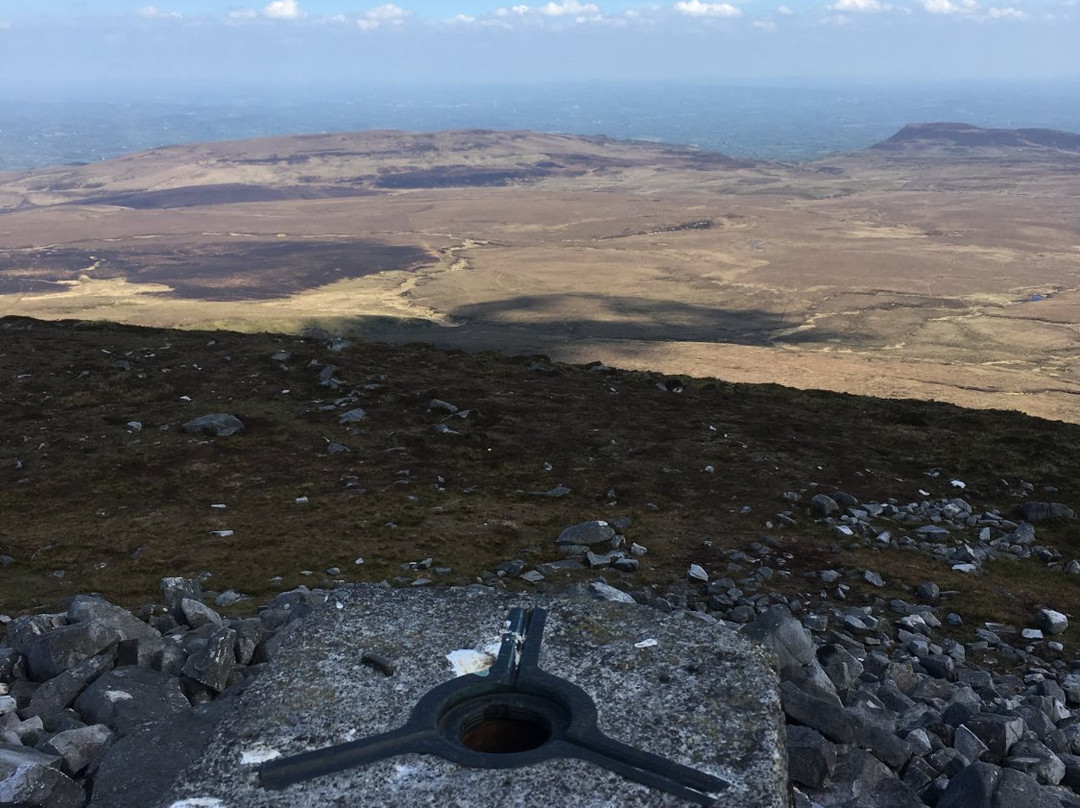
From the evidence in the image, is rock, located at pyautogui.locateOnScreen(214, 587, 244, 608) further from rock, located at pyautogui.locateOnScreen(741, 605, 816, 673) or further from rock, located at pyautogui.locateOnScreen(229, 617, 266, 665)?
rock, located at pyautogui.locateOnScreen(741, 605, 816, 673)

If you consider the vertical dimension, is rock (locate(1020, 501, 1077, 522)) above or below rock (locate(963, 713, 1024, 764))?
below

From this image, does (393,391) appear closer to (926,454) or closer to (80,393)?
(80,393)

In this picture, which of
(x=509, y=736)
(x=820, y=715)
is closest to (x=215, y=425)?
(x=509, y=736)

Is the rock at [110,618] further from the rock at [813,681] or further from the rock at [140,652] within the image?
the rock at [813,681]

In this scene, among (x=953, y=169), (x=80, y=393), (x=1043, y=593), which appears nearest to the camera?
(x=1043, y=593)

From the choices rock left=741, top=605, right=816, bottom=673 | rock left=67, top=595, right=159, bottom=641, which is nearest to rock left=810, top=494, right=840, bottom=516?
rock left=741, top=605, right=816, bottom=673

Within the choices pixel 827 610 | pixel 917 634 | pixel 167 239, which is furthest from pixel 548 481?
pixel 167 239

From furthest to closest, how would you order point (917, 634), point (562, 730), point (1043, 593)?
point (1043, 593)
point (917, 634)
point (562, 730)
